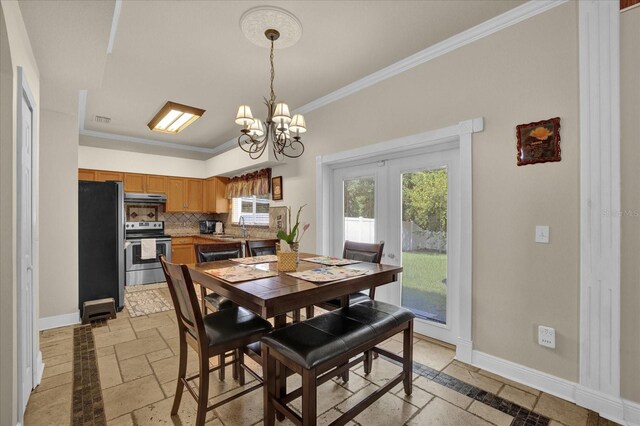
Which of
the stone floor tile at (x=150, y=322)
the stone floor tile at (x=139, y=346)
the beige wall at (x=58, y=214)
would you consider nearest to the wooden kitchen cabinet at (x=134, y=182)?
the beige wall at (x=58, y=214)

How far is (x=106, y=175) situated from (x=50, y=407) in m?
4.22

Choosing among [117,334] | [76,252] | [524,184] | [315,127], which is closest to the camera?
[524,184]

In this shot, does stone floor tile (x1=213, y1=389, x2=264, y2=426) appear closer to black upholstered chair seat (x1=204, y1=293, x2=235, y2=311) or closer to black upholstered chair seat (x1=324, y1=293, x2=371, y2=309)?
black upholstered chair seat (x1=204, y1=293, x2=235, y2=311)

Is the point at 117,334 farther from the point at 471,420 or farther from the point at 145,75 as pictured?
the point at 471,420

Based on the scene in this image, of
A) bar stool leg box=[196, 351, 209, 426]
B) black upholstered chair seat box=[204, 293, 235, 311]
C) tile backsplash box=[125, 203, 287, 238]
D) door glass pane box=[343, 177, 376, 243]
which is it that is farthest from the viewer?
tile backsplash box=[125, 203, 287, 238]

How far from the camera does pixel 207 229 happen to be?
20.9 feet

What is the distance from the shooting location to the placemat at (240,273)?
1761 mm

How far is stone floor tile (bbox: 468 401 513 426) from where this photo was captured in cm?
176

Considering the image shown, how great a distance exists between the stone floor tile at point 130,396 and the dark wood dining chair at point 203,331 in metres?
0.31

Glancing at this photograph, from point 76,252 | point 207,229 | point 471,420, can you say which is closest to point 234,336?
point 471,420

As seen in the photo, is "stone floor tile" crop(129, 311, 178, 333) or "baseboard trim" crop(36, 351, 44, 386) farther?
"stone floor tile" crop(129, 311, 178, 333)

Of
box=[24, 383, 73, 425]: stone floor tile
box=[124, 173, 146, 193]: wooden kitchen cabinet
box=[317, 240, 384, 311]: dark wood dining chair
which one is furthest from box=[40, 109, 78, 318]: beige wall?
box=[317, 240, 384, 311]: dark wood dining chair

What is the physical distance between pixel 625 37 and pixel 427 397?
8.44ft

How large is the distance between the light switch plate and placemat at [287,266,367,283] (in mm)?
1300
